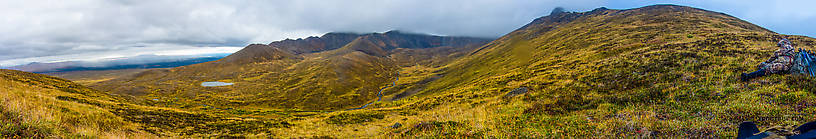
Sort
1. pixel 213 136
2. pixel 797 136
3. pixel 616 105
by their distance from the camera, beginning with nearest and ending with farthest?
pixel 797 136 → pixel 616 105 → pixel 213 136

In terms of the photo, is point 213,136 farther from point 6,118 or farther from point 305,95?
point 305,95

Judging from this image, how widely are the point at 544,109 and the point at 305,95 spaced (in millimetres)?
126699

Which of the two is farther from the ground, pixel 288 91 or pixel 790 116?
pixel 790 116

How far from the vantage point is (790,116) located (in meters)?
9.48

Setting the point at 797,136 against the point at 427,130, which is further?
the point at 427,130

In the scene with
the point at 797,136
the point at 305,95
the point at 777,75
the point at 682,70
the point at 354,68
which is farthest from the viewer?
the point at 354,68

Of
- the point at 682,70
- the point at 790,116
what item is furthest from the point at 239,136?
the point at 682,70

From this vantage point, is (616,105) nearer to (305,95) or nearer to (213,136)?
(213,136)

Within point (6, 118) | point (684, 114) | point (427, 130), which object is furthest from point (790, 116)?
point (6, 118)

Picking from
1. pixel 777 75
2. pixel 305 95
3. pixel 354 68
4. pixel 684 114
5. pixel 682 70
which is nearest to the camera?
pixel 684 114

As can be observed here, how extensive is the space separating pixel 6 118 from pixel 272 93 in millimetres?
141791

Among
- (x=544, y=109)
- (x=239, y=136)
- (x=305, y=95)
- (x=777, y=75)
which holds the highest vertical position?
(x=777, y=75)

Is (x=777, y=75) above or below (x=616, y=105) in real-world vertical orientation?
above

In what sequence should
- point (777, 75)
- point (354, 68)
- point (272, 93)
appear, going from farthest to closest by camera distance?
1. point (354, 68)
2. point (272, 93)
3. point (777, 75)
